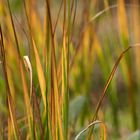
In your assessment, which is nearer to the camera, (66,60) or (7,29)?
(66,60)

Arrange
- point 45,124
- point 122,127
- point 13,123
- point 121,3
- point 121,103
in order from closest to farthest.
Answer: point 13,123 → point 45,124 → point 121,3 → point 122,127 → point 121,103

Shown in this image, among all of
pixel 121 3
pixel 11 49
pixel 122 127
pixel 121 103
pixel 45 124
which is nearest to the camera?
pixel 45 124

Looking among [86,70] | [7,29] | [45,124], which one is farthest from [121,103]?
[45,124]

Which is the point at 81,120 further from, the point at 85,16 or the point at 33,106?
the point at 33,106

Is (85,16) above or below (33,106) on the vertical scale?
above

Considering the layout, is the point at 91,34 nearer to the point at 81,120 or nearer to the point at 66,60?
the point at 81,120

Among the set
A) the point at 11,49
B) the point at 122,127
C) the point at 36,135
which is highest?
the point at 11,49

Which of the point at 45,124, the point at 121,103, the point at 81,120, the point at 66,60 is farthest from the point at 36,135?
the point at 121,103
